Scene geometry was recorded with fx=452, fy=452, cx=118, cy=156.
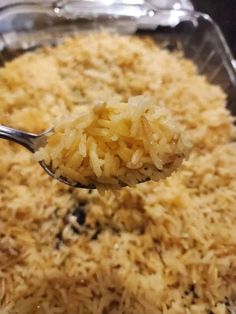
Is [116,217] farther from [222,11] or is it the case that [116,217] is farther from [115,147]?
[222,11]

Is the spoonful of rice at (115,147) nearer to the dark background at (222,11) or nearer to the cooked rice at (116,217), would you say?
the cooked rice at (116,217)

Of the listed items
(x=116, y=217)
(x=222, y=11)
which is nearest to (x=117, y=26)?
(x=222, y=11)

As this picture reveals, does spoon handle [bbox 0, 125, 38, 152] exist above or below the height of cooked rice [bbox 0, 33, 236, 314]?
above

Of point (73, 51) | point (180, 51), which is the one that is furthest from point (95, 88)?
point (180, 51)

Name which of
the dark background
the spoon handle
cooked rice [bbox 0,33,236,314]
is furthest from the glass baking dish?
the spoon handle

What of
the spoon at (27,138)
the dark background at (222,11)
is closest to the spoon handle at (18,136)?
the spoon at (27,138)

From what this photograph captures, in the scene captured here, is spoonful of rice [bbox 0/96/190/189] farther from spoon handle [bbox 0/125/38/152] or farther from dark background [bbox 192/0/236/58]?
dark background [bbox 192/0/236/58]
